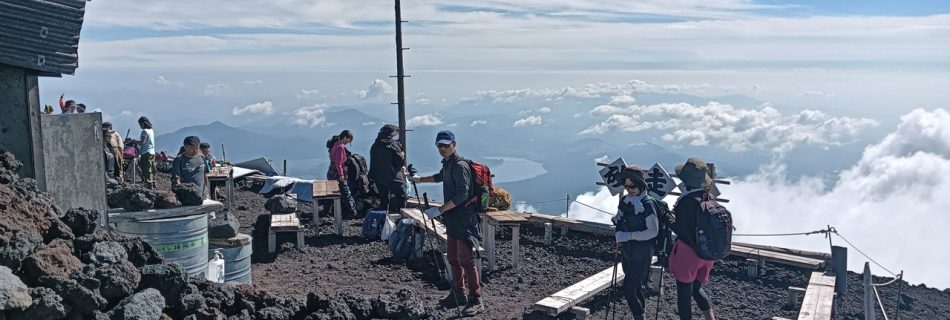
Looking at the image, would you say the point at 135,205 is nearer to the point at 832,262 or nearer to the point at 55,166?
the point at 55,166

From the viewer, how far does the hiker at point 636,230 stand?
7766mm

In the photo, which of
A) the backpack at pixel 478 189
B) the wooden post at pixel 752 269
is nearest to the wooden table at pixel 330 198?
the backpack at pixel 478 189

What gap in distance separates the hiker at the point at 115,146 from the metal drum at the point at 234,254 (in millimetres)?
8163

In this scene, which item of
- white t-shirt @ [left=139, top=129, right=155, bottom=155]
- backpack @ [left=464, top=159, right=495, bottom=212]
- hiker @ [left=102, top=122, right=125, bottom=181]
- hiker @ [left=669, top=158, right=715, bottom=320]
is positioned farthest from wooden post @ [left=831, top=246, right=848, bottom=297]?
hiker @ [left=102, top=122, right=125, bottom=181]

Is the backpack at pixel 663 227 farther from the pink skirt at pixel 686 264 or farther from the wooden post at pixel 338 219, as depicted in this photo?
the wooden post at pixel 338 219

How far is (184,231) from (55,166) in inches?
53.0

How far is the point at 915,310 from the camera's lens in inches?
416

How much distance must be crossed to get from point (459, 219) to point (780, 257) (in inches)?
210

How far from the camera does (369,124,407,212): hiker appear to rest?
45.8 feet

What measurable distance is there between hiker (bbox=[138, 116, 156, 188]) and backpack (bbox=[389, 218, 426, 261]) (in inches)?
272

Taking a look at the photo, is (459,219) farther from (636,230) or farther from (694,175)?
(694,175)

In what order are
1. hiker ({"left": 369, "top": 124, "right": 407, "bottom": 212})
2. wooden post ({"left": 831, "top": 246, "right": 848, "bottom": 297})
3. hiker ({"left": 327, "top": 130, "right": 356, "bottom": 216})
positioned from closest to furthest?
wooden post ({"left": 831, "top": 246, "right": 848, "bottom": 297})
hiker ({"left": 369, "top": 124, "right": 407, "bottom": 212})
hiker ({"left": 327, "top": 130, "right": 356, "bottom": 216})

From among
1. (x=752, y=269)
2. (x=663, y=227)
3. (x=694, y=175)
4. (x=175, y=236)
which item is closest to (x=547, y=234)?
(x=752, y=269)

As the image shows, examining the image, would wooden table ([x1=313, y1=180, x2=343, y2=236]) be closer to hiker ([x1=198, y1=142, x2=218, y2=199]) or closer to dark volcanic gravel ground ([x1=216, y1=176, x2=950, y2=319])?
dark volcanic gravel ground ([x1=216, y1=176, x2=950, y2=319])
